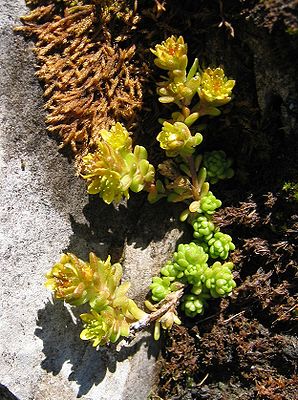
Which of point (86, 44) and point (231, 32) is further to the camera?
point (86, 44)

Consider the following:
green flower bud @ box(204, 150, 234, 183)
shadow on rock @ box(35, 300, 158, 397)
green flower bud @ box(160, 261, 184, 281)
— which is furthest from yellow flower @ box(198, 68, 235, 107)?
shadow on rock @ box(35, 300, 158, 397)

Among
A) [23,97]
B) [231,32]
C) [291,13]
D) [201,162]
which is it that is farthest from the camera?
[201,162]

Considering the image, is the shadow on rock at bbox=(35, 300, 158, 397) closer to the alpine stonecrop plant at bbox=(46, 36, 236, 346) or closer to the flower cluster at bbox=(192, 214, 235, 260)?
the alpine stonecrop plant at bbox=(46, 36, 236, 346)

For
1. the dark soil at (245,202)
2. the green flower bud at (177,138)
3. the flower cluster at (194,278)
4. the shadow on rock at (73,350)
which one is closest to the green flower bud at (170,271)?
the flower cluster at (194,278)

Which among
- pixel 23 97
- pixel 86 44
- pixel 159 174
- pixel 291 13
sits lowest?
pixel 159 174

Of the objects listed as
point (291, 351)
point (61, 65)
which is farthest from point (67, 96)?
point (291, 351)

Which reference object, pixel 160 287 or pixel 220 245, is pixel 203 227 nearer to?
pixel 220 245

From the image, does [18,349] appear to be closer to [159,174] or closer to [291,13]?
[159,174]
